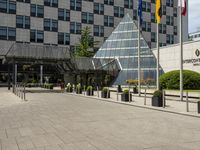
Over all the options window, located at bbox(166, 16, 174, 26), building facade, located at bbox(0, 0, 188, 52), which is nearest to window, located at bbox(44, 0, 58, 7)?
building facade, located at bbox(0, 0, 188, 52)

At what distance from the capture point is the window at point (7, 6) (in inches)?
2443

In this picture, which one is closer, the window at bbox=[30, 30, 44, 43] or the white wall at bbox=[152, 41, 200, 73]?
the white wall at bbox=[152, 41, 200, 73]

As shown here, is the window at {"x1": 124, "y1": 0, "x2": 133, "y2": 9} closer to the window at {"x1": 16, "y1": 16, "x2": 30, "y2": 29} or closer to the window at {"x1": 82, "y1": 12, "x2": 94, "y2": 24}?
the window at {"x1": 82, "y1": 12, "x2": 94, "y2": 24}

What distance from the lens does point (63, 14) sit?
70.2m

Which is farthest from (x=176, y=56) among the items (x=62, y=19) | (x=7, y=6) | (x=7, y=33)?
(x=7, y=6)

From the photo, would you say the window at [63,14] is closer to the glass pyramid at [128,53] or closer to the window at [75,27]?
the window at [75,27]

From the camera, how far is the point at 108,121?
12.4 meters

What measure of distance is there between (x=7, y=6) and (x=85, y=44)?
68.2ft

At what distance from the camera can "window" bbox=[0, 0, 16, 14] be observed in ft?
204

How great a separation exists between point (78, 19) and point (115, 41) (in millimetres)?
25958

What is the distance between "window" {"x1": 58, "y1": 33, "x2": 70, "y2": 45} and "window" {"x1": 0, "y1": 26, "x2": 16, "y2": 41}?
11.8 meters

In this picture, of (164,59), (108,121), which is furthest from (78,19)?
(108,121)

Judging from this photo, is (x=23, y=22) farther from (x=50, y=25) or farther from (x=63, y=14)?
(x=63, y=14)

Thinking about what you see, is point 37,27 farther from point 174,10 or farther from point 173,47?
point 174,10
